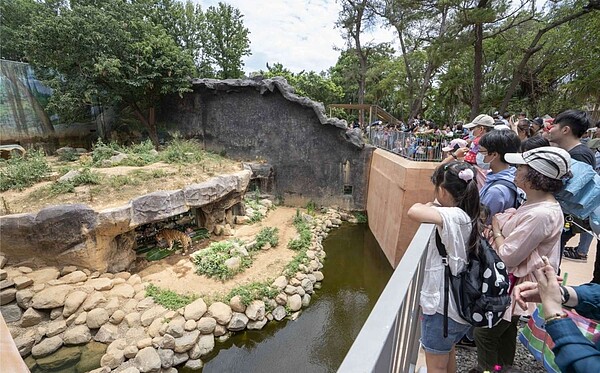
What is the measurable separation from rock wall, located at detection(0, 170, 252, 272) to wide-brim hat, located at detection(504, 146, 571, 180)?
25.4 feet

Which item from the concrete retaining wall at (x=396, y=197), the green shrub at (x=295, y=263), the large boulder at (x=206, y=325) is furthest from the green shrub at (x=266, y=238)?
the concrete retaining wall at (x=396, y=197)

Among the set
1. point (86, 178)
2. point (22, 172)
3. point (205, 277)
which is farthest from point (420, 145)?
point (22, 172)

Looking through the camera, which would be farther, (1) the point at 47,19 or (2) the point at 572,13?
→ (1) the point at 47,19

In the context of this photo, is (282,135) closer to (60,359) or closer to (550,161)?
(60,359)

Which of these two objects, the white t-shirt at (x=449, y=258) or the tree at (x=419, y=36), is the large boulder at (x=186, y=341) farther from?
the tree at (x=419, y=36)

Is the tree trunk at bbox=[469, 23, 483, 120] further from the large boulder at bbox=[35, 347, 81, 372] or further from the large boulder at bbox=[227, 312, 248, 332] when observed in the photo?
the large boulder at bbox=[35, 347, 81, 372]

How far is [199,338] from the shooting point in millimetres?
5945

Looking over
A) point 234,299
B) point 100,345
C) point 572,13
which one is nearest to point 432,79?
point 572,13

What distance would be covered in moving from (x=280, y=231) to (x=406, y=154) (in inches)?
214

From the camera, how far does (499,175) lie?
221cm

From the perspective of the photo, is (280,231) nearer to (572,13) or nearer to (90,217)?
(90,217)

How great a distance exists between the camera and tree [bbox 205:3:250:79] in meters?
16.9

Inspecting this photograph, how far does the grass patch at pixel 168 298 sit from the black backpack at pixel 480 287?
6.31 meters

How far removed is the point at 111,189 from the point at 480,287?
851cm
